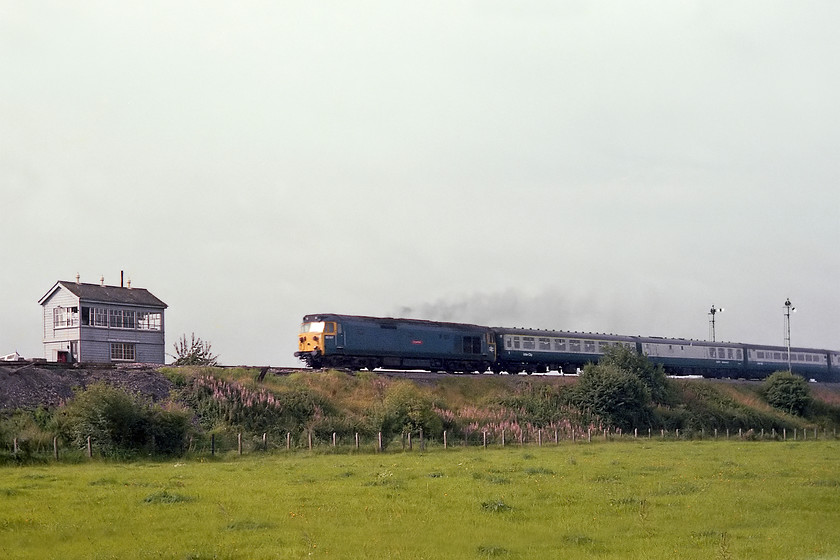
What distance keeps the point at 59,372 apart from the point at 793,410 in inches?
2174

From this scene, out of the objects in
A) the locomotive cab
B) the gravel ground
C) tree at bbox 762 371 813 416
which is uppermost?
the locomotive cab

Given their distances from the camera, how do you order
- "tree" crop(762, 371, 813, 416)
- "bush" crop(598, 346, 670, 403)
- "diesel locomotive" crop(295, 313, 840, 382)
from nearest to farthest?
1. "diesel locomotive" crop(295, 313, 840, 382)
2. "bush" crop(598, 346, 670, 403)
3. "tree" crop(762, 371, 813, 416)

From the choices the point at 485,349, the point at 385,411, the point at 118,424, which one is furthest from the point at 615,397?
the point at 118,424

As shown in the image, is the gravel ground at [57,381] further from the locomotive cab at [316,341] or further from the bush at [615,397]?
the bush at [615,397]

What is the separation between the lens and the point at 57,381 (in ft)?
133

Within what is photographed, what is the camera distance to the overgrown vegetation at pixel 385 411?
112 ft

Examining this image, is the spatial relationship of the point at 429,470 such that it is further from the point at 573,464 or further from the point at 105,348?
the point at 105,348

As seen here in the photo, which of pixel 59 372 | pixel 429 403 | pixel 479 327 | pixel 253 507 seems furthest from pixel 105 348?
pixel 253 507

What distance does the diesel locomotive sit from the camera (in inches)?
2103

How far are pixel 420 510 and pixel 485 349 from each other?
41.4m

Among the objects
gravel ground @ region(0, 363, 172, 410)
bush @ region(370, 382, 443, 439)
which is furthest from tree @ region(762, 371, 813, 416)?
gravel ground @ region(0, 363, 172, 410)

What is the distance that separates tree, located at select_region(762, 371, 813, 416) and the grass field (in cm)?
4228

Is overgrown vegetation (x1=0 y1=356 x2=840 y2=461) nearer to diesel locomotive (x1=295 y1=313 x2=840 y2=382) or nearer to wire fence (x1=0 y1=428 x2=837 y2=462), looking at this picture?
wire fence (x1=0 y1=428 x2=837 y2=462)

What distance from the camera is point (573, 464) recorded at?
31.0 m
